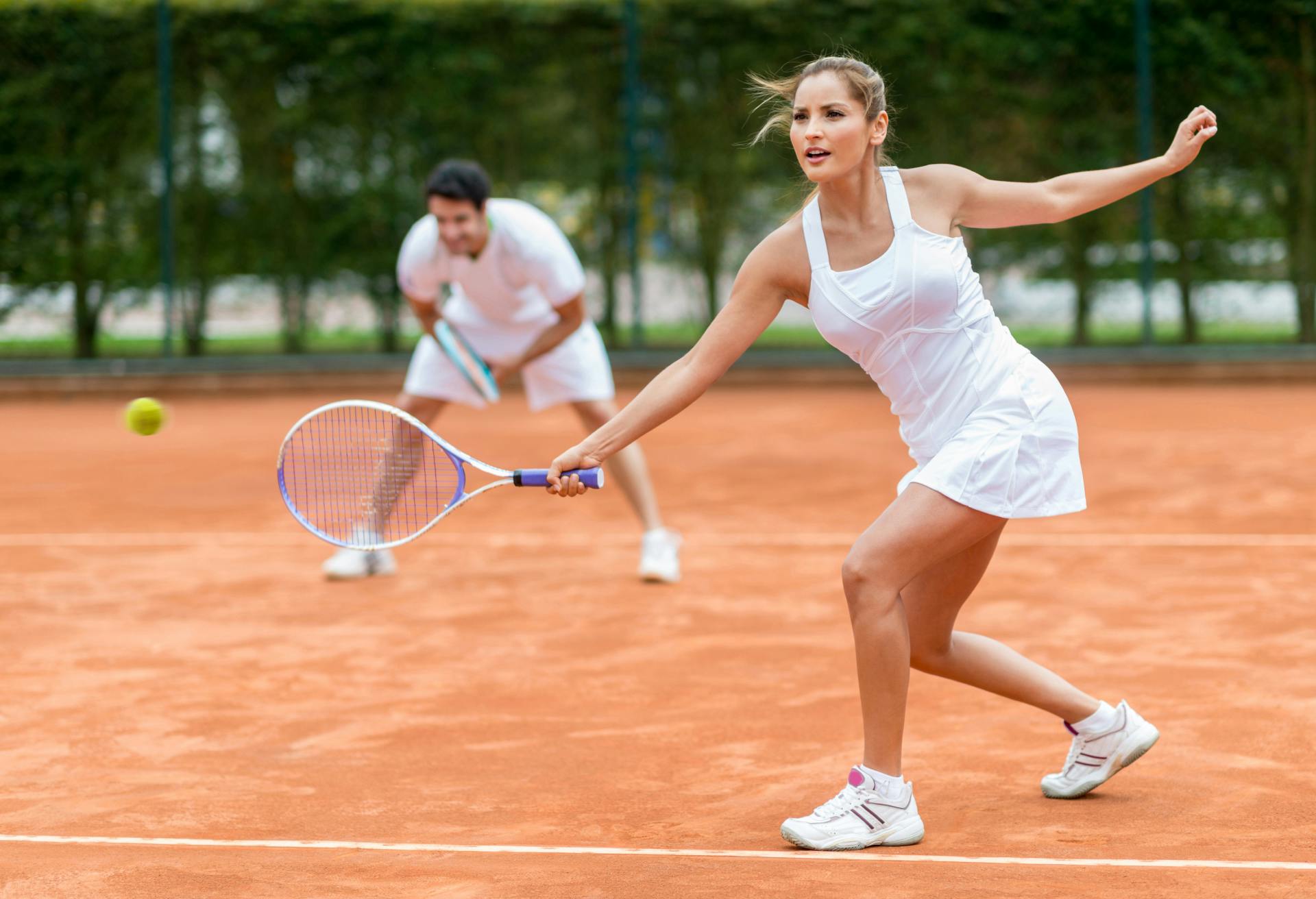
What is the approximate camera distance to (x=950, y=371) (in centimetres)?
342

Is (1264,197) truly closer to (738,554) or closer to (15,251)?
(738,554)

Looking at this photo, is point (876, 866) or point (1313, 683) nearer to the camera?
point (876, 866)

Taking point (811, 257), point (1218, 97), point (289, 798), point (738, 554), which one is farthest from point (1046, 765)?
point (1218, 97)

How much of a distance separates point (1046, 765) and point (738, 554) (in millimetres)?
2904

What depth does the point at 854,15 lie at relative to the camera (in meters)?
13.0

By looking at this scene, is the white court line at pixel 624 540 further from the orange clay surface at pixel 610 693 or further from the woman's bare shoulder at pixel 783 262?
the woman's bare shoulder at pixel 783 262

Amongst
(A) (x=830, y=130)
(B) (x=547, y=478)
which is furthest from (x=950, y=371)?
(B) (x=547, y=478)

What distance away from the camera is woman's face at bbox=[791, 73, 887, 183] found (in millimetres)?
3316

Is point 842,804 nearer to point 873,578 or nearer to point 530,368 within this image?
point 873,578

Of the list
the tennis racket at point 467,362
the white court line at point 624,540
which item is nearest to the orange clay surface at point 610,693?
the white court line at point 624,540

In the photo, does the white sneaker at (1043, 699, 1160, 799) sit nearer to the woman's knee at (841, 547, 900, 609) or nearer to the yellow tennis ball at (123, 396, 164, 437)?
the woman's knee at (841, 547, 900, 609)

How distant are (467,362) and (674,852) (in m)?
3.17

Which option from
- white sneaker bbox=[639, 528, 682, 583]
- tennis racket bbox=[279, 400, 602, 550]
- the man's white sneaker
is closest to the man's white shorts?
white sneaker bbox=[639, 528, 682, 583]

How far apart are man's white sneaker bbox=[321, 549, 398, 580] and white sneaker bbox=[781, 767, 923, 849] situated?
332 cm
